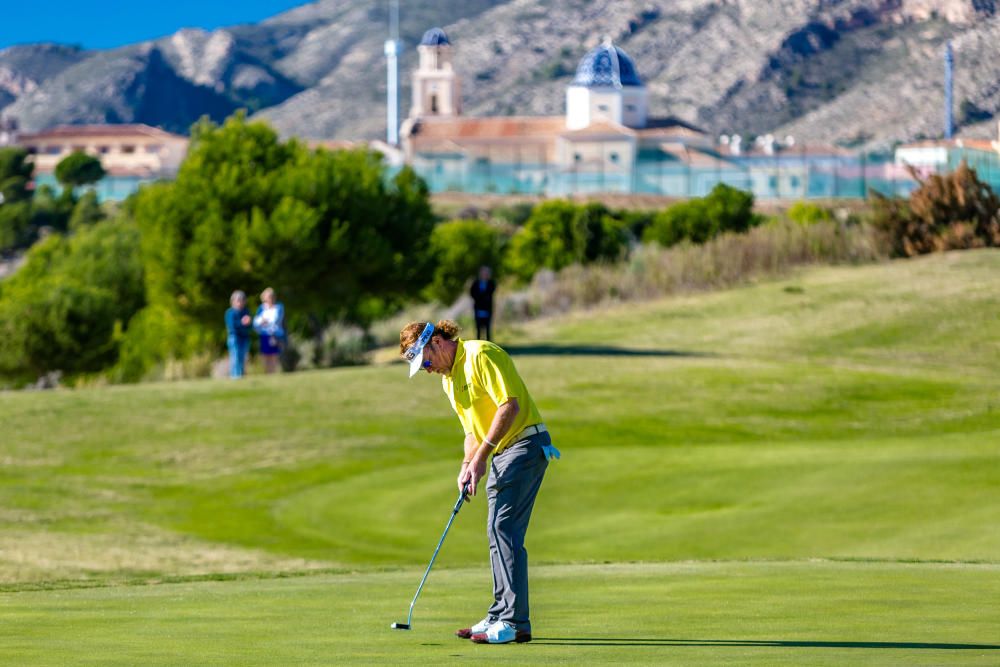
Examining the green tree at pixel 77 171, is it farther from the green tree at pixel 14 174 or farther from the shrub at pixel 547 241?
the shrub at pixel 547 241

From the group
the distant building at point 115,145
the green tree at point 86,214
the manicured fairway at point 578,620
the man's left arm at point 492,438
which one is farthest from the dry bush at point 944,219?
the distant building at point 115,145

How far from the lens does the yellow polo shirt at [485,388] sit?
870 centimetres

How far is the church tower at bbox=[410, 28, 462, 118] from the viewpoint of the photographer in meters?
182

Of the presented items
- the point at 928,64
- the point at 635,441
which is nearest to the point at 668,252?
the point at 635,441

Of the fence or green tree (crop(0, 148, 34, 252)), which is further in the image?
green tree (crop(0, 148, 34, 252))

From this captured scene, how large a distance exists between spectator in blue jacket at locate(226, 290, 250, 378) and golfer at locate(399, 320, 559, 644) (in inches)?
827

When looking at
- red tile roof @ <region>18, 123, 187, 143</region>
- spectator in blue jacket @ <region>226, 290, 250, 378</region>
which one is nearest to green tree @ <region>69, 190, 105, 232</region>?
red tile roof @ <region>18, 123, 187, 143</region>

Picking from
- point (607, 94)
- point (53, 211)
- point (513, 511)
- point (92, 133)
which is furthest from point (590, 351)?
point (92, 133)

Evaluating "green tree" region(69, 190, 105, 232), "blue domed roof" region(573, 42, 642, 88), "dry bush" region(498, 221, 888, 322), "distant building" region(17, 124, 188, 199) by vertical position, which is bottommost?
"dry bush" region(498, 221, 888, 322)

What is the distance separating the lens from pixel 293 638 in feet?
28.8

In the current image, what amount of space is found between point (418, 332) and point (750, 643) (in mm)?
2116

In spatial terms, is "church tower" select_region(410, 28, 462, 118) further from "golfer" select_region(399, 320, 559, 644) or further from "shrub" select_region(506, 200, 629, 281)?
"golfer" select_region(399, 320, 559, 644)

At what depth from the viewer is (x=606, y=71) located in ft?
523

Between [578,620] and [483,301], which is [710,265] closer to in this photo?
[483,301]
